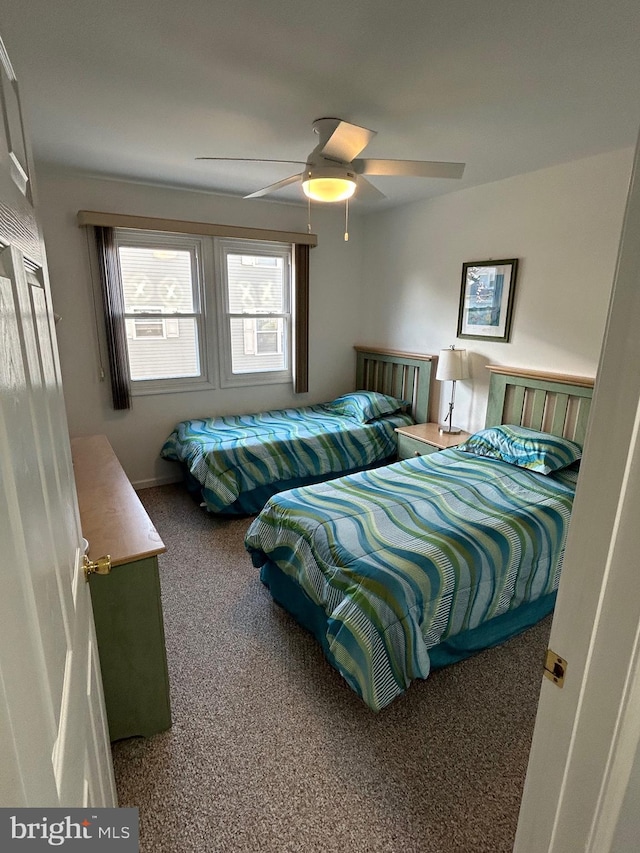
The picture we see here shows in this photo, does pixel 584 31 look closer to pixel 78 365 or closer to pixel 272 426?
pixel 272 426

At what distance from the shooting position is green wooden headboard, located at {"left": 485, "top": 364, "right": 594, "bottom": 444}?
2953 millimetres

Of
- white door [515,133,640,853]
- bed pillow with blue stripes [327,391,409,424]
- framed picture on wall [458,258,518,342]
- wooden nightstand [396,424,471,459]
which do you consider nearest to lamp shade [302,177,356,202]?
framed picture on wall [458,258,518,342]

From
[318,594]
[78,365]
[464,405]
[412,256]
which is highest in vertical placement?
[412,256]

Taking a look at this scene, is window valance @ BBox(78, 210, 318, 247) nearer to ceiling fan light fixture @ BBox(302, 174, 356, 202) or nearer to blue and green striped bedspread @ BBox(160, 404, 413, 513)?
blue and green striped bedspread @ BBox(160, 404, 413, 513)

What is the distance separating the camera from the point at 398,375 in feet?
14.5

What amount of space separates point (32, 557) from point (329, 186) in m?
2.27

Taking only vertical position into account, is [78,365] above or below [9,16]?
below

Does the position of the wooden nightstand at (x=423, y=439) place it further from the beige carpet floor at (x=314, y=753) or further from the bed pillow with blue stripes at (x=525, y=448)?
the beige carpet floor at (x=314, y=753)

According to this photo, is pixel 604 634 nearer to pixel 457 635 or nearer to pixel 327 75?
pixel 457 635

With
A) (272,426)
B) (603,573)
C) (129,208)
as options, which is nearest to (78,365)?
(129,208)

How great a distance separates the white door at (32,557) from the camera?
433mm

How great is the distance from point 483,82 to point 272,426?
2.79m

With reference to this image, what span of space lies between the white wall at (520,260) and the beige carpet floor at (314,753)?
194 centimetres

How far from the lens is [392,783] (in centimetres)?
156
